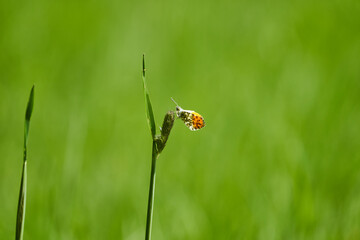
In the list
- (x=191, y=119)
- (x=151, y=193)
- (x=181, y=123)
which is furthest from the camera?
(x=181, y=123)

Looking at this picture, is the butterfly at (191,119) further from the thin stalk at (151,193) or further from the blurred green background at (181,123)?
the blurred green background at (181,123)

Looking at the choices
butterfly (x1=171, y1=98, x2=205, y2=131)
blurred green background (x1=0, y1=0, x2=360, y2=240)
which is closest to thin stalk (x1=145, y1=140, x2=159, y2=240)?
butterfly (x1=171, y1=98, x2=205, y2=131)

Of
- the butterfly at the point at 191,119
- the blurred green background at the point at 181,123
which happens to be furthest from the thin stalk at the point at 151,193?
the blurred green background at the point at 181,123

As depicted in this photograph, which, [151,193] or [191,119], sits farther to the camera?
[191,119]

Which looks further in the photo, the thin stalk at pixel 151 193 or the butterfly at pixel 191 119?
the butterfly at pixel 191 119

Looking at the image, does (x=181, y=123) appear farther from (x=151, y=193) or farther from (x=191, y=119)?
(x=151, y=193)

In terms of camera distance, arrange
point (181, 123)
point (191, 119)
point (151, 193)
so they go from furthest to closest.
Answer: point (181, 123) < point (191, 119) < point (151, 193)

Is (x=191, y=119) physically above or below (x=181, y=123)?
above

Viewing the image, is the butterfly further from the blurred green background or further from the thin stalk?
the blurred green background

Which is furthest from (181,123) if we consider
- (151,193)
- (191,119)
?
(151,193)
